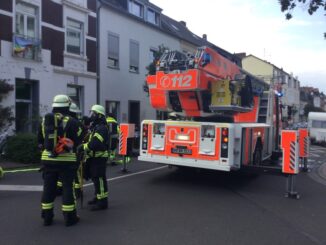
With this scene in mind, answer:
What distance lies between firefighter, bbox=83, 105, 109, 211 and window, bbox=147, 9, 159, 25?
797 inches

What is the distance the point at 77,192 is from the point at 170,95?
3526 millimetres

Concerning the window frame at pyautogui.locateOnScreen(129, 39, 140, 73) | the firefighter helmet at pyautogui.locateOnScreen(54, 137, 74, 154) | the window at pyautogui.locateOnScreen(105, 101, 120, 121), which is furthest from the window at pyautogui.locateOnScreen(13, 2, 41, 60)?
the firefighter helmet at pyautogui.locateOnScreen(54, 137, 74, 154)

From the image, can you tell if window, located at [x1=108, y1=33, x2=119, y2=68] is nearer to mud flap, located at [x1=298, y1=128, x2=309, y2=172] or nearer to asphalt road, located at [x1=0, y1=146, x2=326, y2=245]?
mud flap, located at [x1=298, y1=128, x2=309, y2=172]

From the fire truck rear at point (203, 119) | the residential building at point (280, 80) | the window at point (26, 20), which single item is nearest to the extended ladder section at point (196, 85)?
the fire truck rear at point (203, 119)

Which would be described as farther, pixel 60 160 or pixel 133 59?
pixel 133 59

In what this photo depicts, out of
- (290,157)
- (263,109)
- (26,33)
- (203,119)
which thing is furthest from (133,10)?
(290,157)

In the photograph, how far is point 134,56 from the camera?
24.3 meters

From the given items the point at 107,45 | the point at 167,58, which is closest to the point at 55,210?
the point at 167,58

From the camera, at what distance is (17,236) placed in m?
5.48

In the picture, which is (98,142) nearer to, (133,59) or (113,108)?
(113,108)

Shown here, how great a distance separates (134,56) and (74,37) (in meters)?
5.46

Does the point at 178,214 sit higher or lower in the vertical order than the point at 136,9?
lower

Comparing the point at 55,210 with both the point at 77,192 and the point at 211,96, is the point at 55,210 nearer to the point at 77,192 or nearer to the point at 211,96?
the point at 77,192

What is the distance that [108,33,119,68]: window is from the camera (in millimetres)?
21906
